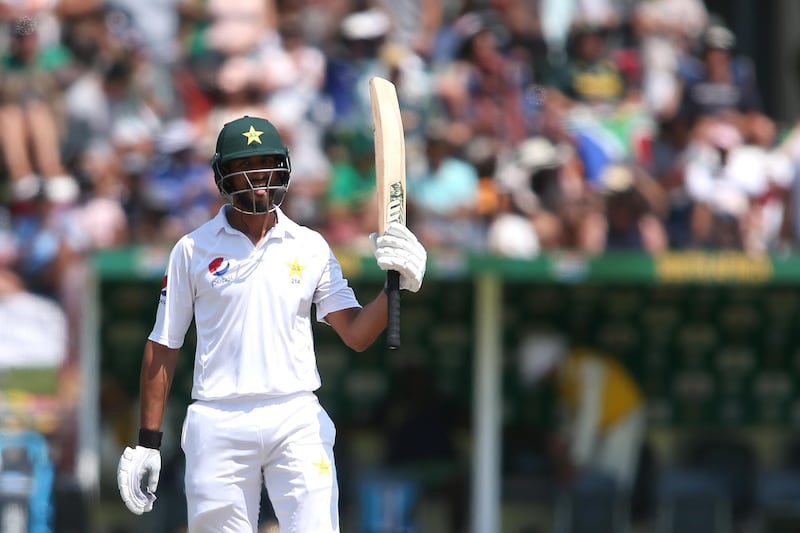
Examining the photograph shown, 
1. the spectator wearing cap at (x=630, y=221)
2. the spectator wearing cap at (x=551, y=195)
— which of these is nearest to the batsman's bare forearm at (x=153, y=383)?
the spectator wearing cap at (x=551, y=195)

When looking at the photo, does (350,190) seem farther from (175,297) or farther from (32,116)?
(175,297)

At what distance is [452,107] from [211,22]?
1817mm

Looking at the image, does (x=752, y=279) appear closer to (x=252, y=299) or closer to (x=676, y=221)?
(x=676, y=221)

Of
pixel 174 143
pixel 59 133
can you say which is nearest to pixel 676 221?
pixel 174 143

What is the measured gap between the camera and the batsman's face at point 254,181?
17.1 feet

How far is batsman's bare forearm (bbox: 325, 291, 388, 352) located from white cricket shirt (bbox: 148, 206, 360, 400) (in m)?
0.12

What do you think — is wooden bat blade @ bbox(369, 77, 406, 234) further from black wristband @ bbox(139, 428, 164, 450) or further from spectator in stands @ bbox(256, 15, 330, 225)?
spectator in stands @ bbox(256, 15, 330, 225)

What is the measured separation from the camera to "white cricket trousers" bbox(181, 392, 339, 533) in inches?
204

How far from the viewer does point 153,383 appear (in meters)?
5.30

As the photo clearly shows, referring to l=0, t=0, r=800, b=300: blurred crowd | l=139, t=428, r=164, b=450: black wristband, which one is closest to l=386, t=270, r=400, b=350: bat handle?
l=139, t=428, r=164, b=450: black wristband

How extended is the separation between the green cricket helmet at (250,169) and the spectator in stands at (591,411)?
16.5 ft

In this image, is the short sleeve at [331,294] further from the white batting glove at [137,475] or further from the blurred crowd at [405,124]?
the blurred crowd at [405,124]

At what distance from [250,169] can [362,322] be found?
64 cm

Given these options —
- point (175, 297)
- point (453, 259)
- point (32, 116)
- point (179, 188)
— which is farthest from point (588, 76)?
point (175, 297)
